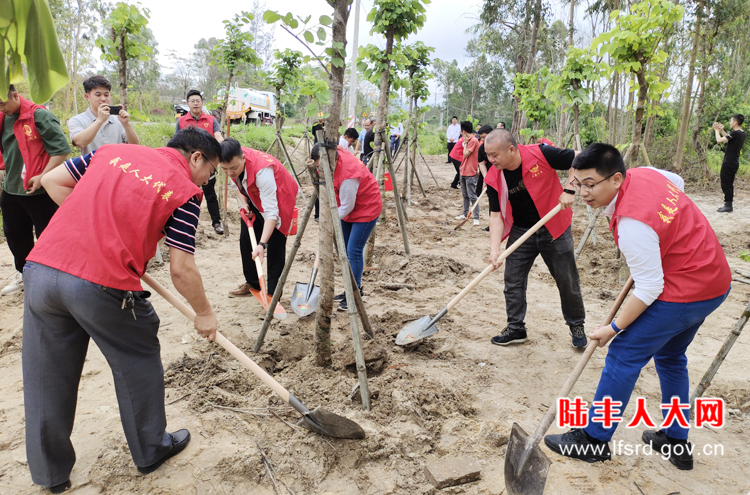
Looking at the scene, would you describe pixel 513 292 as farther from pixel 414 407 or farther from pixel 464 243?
pixel 464 243

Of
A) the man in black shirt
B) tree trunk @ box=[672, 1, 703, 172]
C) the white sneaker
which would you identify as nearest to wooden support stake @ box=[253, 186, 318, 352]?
the white sneaker

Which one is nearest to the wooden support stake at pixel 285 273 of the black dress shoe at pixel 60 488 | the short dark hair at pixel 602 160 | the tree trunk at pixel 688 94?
the black dress shoe at pixel 60 488

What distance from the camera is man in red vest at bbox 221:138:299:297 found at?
145 inches

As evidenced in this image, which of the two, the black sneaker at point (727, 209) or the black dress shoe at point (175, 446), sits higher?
the black sneaker at point (727, 209)

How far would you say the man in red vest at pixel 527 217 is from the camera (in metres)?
3.46

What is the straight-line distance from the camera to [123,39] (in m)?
5.29

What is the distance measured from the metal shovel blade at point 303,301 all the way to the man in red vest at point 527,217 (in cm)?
166

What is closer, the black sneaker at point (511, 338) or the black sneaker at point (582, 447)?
the black sneaker at point (582, 447)

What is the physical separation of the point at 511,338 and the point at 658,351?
5.10ft

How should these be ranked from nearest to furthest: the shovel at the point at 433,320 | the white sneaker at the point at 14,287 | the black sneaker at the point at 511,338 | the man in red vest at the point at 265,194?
the shovel at the point at 433,320 → the man in red vest at the point at 265,194 → the black sneaker at the point at 511,338 → the white sneaker at the point at 14,287

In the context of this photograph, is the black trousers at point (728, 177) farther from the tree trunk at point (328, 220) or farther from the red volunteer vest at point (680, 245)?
the tree trunk at point (328, 220)

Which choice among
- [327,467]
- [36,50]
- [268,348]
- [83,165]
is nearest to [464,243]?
[268,348]

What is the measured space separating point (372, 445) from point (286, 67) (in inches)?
324

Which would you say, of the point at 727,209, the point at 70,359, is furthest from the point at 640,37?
the point at 727,209
